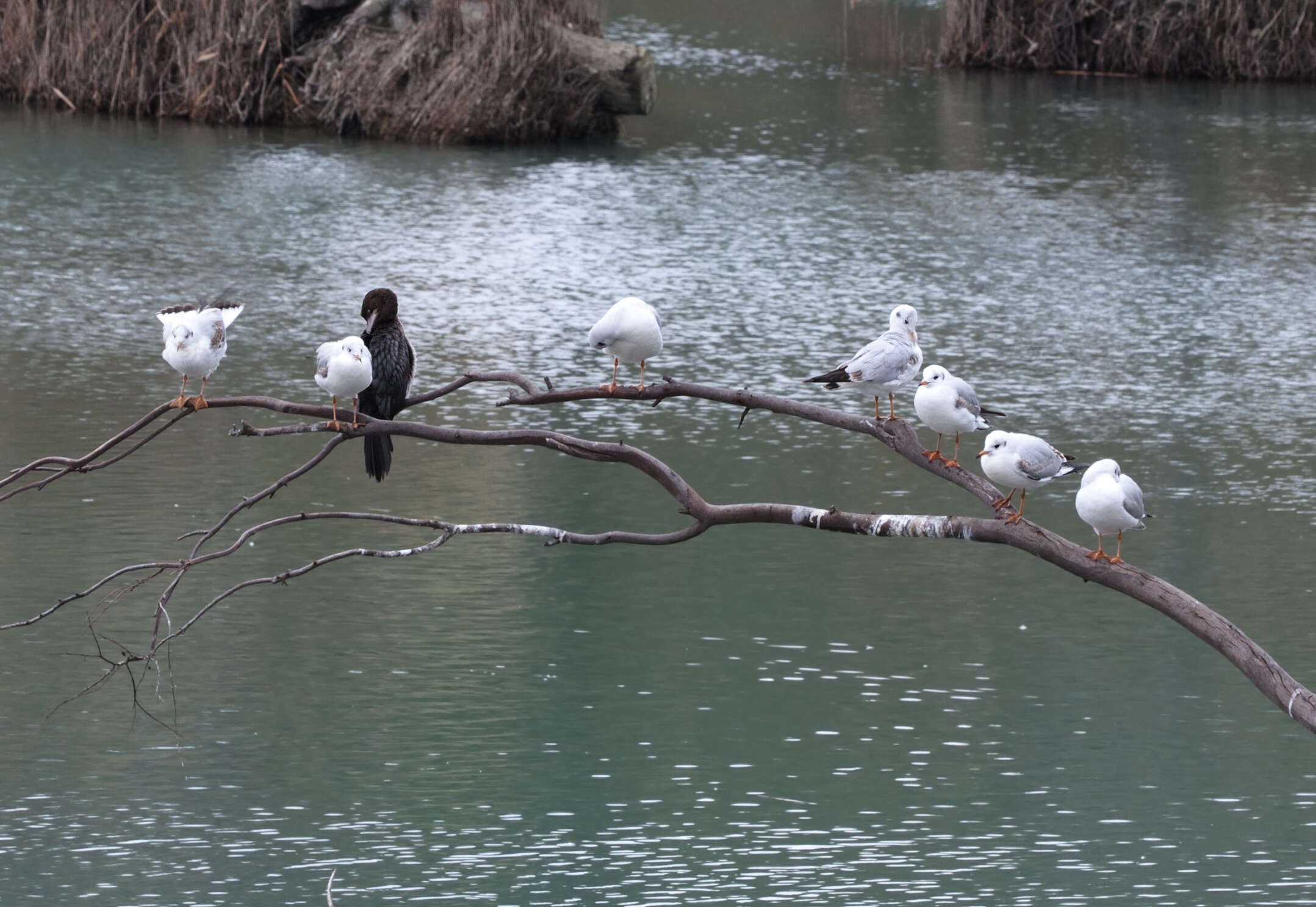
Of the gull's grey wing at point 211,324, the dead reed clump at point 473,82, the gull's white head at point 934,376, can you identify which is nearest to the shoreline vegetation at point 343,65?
the dead reed clump at point 473,82

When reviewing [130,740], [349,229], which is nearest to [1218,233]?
[349,229]

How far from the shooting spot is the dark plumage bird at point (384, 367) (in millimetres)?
6117

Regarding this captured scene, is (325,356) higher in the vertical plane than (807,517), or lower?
higher

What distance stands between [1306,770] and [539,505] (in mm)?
3871

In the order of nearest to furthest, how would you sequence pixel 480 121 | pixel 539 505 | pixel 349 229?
pixel 539 505 < pixel 349 229 < pixel 480 121

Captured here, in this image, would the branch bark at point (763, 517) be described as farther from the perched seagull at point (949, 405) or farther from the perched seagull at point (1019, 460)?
the perched seagull at point (949, 405)

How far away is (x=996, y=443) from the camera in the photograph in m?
5.07

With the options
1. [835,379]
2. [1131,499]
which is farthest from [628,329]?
[1131,499]

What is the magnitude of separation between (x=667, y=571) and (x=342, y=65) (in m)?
11.8

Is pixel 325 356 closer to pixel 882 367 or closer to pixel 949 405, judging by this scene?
pixel 882 367

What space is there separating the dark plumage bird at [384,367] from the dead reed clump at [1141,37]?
19.1 m

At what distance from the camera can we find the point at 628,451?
493cm

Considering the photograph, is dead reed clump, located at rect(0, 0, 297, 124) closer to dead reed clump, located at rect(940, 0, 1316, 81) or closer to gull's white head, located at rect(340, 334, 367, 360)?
dead reed clump, located at rect(940, 0, 1316, 81)

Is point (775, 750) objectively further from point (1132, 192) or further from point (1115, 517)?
point (1132, 192)
